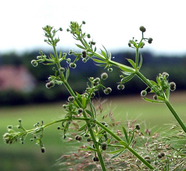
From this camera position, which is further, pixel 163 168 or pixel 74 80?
pixel 74 80

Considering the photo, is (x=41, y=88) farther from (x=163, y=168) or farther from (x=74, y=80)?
(x=163, y=168)

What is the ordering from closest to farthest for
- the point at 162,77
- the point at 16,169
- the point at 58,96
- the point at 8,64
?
the point at 162,77
the point at 16,169
the point at 58,96
the point at 8,64

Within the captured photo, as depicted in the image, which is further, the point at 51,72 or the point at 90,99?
the point at 51,72

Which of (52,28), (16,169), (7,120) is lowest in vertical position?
(7,120)

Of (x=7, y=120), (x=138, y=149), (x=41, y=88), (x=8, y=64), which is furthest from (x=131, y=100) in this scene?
(x=138, y=149)

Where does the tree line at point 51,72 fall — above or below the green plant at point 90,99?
below

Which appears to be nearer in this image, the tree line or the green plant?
the green plant

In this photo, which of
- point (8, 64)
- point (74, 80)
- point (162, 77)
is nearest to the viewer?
point (162, 77)

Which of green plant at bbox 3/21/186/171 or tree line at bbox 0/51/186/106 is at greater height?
green plant at bbox 3/21/186/171

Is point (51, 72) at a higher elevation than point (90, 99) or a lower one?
lower

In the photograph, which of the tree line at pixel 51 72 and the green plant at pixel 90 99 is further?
the tree line at pixel 51 72

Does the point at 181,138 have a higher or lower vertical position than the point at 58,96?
higher
